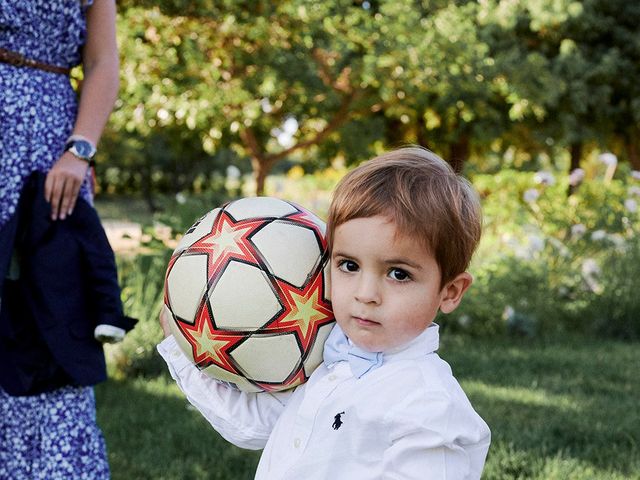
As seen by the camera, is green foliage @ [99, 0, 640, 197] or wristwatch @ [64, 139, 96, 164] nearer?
wristwatch @ [64, 139, 96, 164]

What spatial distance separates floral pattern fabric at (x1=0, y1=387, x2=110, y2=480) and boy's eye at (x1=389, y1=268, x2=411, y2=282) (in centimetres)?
145

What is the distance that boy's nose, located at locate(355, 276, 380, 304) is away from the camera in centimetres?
169

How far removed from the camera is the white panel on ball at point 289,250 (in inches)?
71.6

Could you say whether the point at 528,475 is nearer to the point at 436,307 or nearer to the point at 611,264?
the point at 436,307

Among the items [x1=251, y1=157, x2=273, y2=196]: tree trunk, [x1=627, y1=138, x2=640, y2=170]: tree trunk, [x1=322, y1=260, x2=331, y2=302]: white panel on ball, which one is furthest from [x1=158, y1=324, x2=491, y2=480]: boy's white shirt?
[x1=627, y1=138, x2=640, y2=170]: tree trunk

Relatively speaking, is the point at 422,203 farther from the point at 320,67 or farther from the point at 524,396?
the point at 320,67

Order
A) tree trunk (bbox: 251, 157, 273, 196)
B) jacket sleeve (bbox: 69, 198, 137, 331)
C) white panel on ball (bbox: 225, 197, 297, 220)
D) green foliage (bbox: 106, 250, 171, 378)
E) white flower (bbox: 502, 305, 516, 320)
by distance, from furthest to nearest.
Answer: tree trunk (bbox: 251, 157, 273, 196) < white flower (bbox: 502, 305, 516, 320) < green foliage (bbox: 106, 250, 171, 378) < jacket sleeve (bbox: 69, 198, 137, 331) < white panel on ball (bbox: 225, 197, 297, 220)

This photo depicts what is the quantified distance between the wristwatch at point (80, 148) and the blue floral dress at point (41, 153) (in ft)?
0.24

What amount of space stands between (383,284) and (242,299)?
12.6 inches

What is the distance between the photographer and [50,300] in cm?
257

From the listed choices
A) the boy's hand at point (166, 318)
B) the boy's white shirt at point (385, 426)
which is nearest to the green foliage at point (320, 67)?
the boy's hand at point (166, 318)

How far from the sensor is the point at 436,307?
5.82 feet

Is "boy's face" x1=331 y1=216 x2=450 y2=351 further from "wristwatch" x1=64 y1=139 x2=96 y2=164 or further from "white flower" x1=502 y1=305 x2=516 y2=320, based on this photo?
"white flower" x1=502 y1=305 x2=516 y2=320

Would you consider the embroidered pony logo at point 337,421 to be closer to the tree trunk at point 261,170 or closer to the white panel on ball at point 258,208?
the white panel on ball at point 258,208
